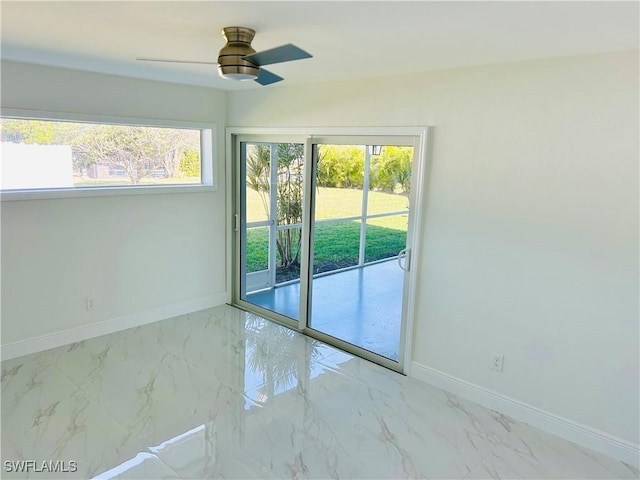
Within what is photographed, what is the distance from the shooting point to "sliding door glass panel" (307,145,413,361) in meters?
3.61

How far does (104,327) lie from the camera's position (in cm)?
406

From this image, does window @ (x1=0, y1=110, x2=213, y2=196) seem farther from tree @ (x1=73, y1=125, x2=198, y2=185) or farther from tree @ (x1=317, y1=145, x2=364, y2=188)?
tree @ (x1=317, y1=145, x2=364, y2=188)

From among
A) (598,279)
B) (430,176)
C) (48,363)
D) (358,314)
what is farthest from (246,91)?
(598,279)

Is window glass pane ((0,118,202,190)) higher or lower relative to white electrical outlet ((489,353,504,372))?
higher

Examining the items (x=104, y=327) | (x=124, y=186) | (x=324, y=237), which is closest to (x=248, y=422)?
(x=324, y=237)

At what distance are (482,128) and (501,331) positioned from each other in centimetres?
Answer: 139

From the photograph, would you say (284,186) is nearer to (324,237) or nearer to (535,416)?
(324,237)

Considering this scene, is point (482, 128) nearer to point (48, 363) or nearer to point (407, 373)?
point (407, 373)

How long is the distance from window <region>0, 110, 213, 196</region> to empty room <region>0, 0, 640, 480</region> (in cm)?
2

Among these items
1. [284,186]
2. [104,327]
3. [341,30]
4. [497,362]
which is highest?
[341,30]

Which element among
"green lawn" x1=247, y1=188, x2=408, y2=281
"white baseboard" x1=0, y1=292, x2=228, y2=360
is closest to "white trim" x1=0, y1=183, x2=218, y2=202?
"green lawn" x1=247, y1=188, x2=408, y2=281

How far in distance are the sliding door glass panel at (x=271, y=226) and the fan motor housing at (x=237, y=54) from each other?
2.01 metres

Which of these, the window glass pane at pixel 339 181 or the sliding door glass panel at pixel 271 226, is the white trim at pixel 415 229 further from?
the sliding door glass panel at pixel 271 226

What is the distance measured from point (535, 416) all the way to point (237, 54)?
2875 millimetres
